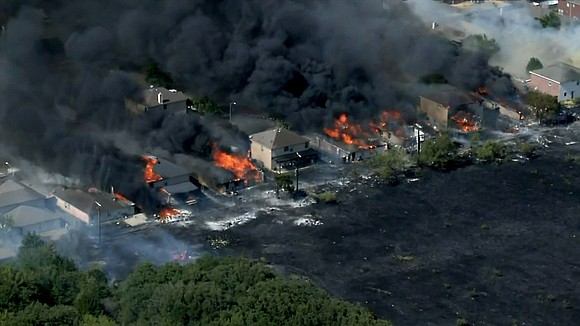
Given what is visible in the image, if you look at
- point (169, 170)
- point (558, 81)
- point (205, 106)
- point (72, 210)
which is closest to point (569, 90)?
point (558, 81)

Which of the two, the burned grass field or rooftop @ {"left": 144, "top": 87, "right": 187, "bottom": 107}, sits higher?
rooftop @ {"left": 144, "top": 87, "right": 187, "bottom": 107}

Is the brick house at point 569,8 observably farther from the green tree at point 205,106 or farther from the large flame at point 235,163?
the large flame at point 235,163

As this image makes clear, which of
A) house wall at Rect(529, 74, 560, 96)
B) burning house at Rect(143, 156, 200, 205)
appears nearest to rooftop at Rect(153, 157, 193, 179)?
burning house at Rect(143, 156, 200, 205)

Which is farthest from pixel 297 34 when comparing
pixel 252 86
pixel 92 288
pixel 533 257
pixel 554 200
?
pixel 92 288

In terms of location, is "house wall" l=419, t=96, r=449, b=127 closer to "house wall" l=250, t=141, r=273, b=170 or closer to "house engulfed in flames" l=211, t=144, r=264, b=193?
"house wall" l=250, t=141, r=273, b=170

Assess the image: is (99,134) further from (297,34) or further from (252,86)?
(297,34)
